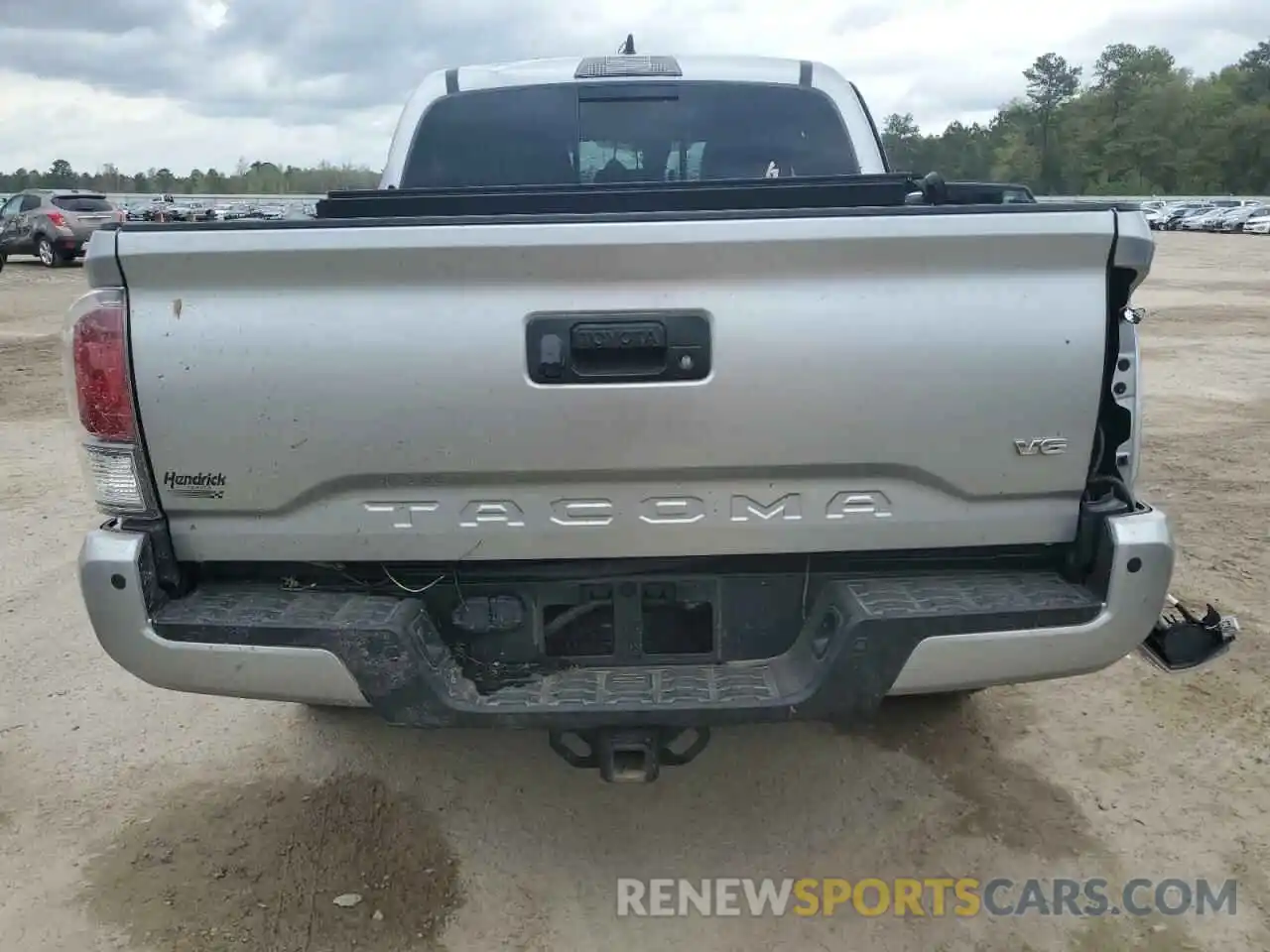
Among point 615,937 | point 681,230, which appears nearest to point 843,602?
point 681,230

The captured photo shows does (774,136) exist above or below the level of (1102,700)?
above

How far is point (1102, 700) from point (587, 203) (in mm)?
2624

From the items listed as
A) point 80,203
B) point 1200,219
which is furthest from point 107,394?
point 1200,219

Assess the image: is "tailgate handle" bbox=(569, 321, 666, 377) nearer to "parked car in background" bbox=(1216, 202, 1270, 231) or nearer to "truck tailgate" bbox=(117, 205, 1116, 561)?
"truck tailgate" bbox=(117, 205, 1116, 561)

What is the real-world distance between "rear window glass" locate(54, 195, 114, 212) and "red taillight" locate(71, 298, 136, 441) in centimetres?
2504

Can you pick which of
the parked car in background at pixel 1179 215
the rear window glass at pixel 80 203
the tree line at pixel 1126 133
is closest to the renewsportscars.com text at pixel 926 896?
the rear window glass at pixel 80 203

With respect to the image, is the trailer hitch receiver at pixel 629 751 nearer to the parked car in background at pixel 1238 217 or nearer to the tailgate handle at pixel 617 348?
the tailgate handle at pixel 617 348

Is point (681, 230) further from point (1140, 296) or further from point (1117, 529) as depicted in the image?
point (1140, 296)

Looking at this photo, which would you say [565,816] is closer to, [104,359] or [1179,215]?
[104,359]

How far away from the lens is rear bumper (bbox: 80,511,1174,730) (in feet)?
7.84

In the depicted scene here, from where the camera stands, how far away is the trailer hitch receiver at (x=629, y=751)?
2.51 meters

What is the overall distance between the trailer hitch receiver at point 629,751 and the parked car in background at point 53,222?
80.4 ft

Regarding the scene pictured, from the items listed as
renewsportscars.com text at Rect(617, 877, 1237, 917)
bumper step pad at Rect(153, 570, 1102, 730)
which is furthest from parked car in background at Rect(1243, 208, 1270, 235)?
bumper step pad at Rect(153, 570, 1102, 730)

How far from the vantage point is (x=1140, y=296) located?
17938 mm
